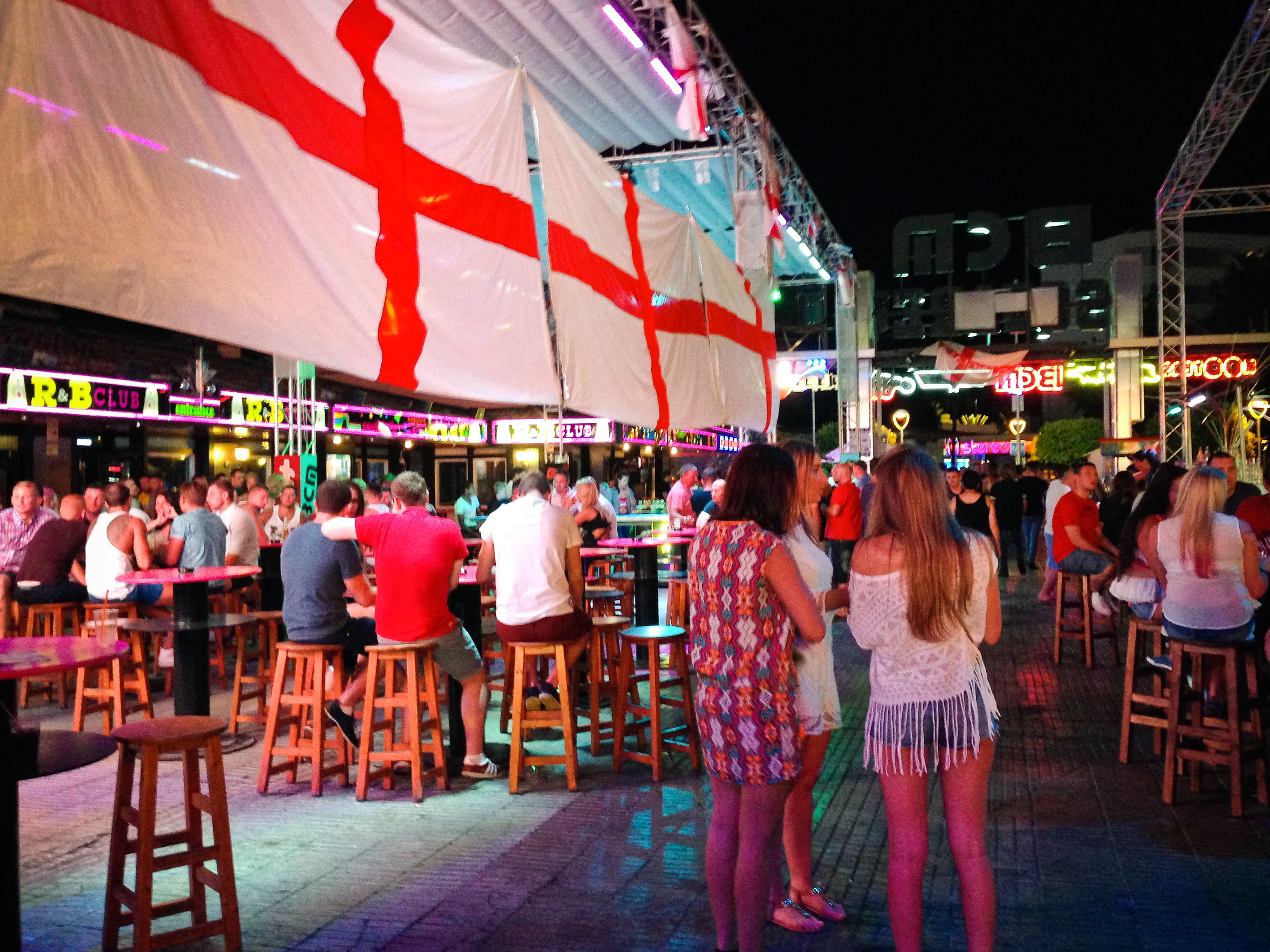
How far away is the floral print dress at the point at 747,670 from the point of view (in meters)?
3.30

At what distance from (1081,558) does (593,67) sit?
643cm

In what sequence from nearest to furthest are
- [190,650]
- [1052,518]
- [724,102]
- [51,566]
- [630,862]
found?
[630,862] < [190,650] < [51,566] < [724,102] < [1052,518]

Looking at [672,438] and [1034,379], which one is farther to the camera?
[672,438]

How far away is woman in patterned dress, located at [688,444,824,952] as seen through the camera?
3.29 m

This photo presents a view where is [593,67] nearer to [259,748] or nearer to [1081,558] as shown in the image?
[259,748]

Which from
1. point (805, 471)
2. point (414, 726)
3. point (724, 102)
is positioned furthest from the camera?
point (724, 102)

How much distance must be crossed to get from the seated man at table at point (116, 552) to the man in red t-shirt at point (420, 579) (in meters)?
3.17

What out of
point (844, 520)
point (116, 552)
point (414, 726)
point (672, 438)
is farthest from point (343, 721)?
point (672, 438)

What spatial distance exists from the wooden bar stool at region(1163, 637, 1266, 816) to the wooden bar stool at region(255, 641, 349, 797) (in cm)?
477

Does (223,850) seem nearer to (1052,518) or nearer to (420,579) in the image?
(420,579)

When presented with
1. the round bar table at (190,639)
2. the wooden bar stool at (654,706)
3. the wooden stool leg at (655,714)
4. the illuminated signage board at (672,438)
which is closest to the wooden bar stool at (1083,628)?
the wooden bar stool at (654,706)

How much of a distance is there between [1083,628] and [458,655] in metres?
6.48

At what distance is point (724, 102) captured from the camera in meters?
9.62

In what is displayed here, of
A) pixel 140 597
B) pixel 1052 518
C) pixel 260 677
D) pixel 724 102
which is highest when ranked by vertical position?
pixel 724 102
